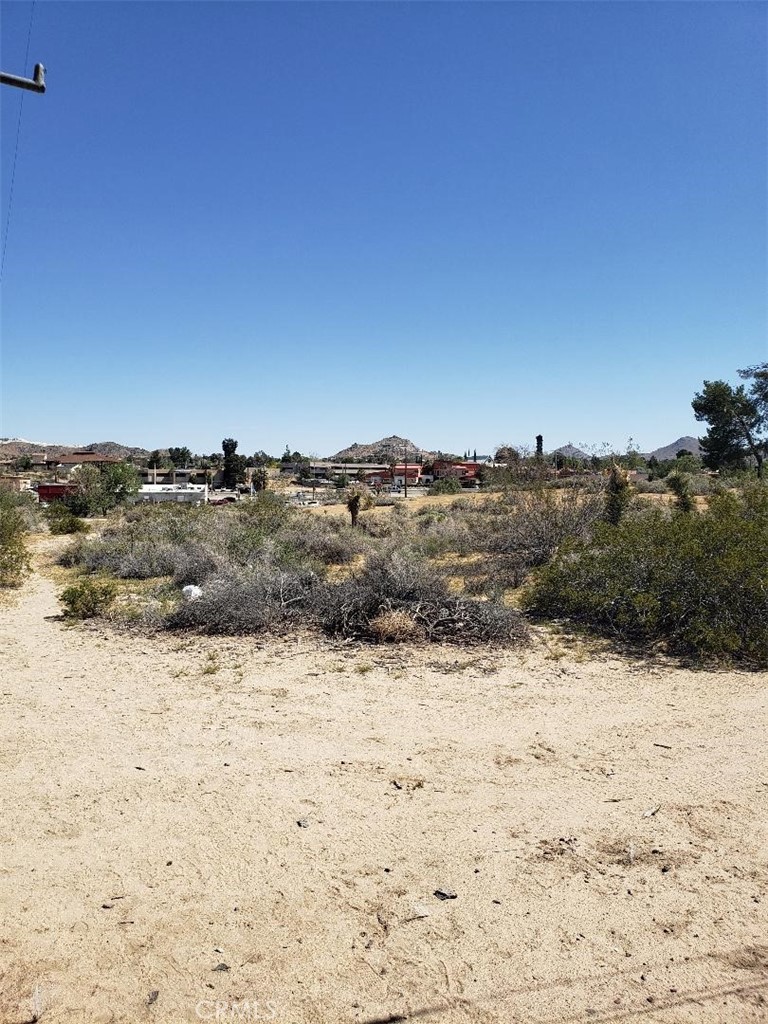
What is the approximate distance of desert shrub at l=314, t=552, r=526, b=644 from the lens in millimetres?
10641

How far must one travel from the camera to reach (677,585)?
1073 centimetres

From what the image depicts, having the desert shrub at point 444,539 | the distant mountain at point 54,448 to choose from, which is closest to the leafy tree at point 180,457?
the distant mountain at point 54,448

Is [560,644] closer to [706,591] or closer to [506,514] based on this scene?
[706,591]

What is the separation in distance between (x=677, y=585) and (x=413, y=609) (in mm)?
4034

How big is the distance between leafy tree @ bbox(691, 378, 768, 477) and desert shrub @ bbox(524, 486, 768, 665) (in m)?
44.1

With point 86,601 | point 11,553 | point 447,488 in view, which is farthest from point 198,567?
point 447,488

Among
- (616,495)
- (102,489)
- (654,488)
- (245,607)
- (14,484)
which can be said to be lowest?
(245,607)

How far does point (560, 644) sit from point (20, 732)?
23.4 ft

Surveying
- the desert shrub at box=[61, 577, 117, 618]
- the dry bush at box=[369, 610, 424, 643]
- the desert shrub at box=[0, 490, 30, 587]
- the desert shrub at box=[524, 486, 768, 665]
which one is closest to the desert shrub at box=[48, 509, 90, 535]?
the desert shrub at box=[0, 490, 30, 587]

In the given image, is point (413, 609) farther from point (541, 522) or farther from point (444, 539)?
point (444, 539)

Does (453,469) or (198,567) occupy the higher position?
(453,469)

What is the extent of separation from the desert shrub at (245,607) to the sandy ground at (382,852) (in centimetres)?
250

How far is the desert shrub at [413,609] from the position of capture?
34.9ft

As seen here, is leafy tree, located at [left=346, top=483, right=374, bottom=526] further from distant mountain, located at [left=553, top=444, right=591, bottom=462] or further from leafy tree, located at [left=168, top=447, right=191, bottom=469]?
leafy tree, located at [left=168, top=447, right=191, bottom=469]
